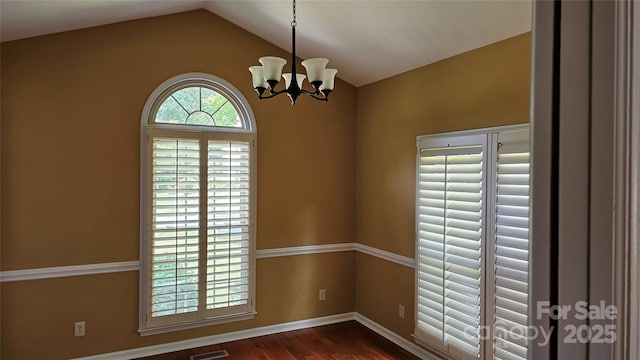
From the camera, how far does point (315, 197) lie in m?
4.46

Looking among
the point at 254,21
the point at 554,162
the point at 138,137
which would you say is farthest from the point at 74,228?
the point at 554,162

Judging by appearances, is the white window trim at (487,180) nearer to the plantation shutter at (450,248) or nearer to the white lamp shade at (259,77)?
the plantation shutter at (450,248)

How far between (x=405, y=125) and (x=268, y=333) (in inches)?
100

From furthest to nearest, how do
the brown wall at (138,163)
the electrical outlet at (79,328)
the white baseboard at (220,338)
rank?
the white baseboard at (220,338), the electrical outlet at (79,328), the brown wall at (138,163)

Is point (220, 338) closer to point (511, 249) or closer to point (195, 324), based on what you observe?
point (195, 324)

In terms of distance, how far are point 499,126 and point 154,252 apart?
10.1 ft

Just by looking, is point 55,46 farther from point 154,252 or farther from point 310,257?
point 310,257

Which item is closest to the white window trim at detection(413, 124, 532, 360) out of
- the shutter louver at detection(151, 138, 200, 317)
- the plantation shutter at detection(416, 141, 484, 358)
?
the plantation shutter at detection(416, 141, 484, 358)

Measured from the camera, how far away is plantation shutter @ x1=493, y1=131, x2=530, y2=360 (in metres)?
2.68

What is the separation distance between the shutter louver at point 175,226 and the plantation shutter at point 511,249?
2614 mm

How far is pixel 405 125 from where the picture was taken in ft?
12.7

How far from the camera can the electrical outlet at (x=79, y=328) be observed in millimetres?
3416

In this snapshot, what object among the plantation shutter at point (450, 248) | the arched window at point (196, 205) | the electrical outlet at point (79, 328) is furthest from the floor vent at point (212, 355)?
the plantation shutter at point (450, 248)

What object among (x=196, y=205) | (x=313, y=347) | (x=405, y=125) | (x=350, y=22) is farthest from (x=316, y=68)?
(x=313, y=347)
